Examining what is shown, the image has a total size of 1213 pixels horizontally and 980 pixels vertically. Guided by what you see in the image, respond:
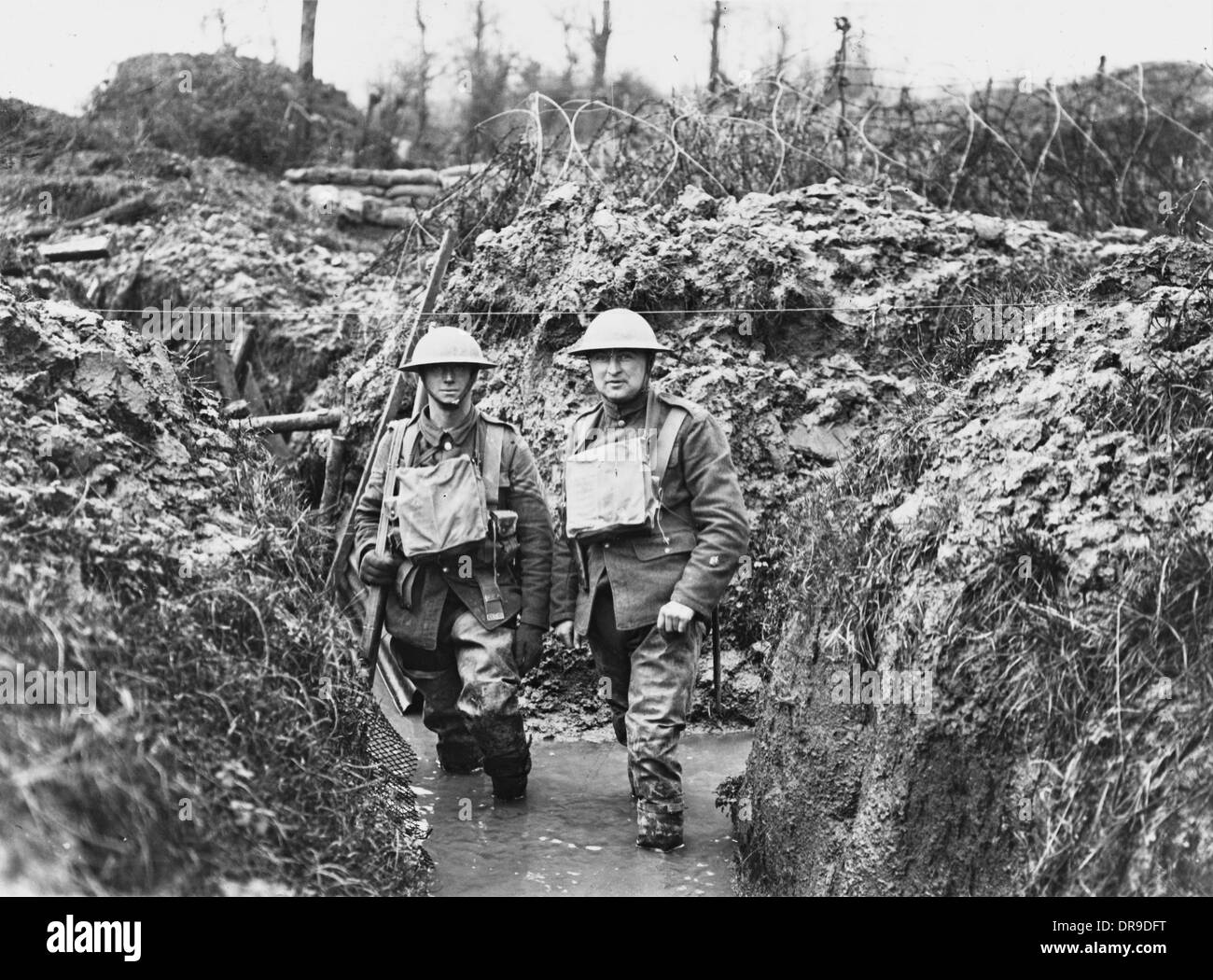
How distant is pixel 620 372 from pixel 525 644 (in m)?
1.47

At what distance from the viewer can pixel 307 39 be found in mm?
19984

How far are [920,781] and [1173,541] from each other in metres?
1.30

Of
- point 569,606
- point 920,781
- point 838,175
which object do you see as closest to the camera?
point 920,781

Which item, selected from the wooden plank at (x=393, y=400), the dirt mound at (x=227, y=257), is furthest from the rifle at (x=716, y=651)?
the dirt mound at (x=227, y=257)

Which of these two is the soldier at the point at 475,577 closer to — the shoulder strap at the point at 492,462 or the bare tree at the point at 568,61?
the shoulder strap at the point at 492,462

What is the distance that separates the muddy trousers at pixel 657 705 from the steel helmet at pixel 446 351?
50.6 inches

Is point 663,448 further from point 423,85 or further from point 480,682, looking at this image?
point 423,85

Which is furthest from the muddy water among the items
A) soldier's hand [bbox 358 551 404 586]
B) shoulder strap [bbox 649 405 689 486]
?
shoulder strap [bbox 649 405 689 486]

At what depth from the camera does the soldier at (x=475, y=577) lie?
243 inches

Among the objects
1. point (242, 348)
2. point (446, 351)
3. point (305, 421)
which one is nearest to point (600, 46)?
point (242, 348)

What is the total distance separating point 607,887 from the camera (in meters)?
5.35

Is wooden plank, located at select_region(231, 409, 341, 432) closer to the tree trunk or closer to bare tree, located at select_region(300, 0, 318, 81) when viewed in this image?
the tree trunk

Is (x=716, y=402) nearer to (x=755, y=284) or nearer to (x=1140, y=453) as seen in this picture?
(x=755, y=284)
